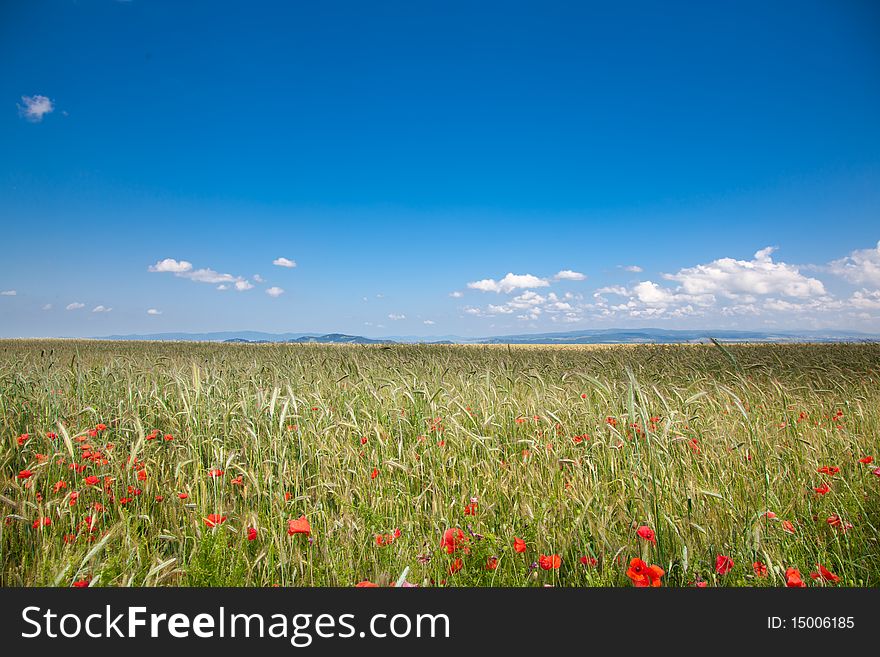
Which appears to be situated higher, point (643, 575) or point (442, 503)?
point (643, 575)

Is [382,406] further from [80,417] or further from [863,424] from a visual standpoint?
[863,424]

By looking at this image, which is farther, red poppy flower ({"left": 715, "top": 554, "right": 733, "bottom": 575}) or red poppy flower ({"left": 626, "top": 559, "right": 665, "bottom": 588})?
red poppy flower ({"left": 715, "top": 554, "right": 733, "bottom": 575})

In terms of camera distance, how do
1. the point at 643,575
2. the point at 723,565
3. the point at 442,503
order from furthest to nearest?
the point at 442,503 < the point at 723,565 < the point at 643,575

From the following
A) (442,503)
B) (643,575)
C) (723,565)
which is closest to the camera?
(643,575)

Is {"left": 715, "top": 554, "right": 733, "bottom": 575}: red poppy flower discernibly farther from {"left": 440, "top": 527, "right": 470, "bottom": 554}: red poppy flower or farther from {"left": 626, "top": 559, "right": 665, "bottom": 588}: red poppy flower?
{"left": 440, "top": 527, "right": 470, "bottom": 554}: red poppy flower

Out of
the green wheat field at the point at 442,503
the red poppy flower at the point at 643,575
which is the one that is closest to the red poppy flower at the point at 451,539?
the green wheat field at the point at 442,503

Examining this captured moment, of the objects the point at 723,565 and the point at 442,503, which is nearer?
the point at 723,565

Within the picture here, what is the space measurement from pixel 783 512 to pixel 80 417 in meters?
6.55

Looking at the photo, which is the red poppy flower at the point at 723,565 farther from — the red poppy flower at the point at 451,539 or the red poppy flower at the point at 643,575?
the red poppy flower at the point at 451,539

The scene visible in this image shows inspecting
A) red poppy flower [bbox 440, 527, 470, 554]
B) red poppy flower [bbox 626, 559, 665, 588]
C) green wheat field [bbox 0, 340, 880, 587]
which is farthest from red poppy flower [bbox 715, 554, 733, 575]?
red poppy flower [bbox 440, 527, 470, 554]

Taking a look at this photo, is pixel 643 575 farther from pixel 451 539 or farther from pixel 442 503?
pixel 442 503

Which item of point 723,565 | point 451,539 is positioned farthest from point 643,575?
point 451,539
